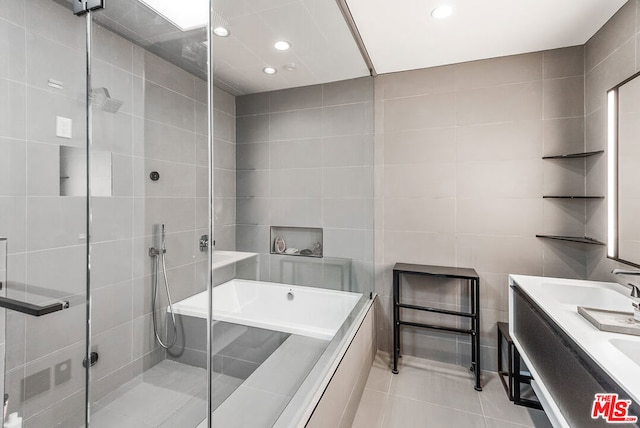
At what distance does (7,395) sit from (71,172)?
0.77 meters

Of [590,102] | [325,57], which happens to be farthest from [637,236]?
[325,57]

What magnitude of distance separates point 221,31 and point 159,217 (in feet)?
1.95

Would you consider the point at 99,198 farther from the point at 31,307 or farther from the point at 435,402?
the point at 435,402

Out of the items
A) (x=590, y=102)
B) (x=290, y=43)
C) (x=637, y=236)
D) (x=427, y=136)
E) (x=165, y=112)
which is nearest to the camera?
(x=165, y=112)

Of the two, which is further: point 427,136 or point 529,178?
point 427,136

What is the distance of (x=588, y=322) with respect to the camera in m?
1.31

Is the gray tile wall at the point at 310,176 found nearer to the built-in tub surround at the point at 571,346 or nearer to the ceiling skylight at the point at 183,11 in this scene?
the ceiling skylight at the point at 183,11

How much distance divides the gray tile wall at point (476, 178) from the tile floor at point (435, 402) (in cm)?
20

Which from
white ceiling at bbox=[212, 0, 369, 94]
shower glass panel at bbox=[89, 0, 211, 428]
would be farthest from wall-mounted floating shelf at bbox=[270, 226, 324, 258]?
white ceiling at bbox=[212, 0, 369, 94]

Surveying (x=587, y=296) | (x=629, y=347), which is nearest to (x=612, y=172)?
(x=587, y=296)

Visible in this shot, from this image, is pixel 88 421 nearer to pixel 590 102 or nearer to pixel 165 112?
pixel 165 112

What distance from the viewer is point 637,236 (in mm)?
1572

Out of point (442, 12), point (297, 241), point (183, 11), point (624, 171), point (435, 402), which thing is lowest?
point (435, 402)

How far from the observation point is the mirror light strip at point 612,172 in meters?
1.76
